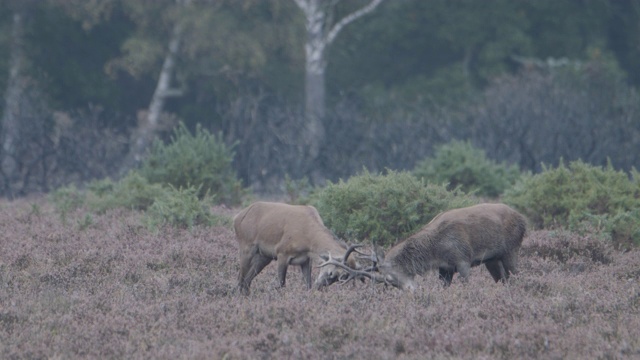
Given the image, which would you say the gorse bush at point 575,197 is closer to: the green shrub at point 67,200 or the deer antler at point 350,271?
the deer antler at point 350,271

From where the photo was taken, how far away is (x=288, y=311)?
858 centimetres

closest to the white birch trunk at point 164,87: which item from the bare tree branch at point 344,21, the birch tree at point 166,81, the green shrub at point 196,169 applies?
the birch tree at point 166,81

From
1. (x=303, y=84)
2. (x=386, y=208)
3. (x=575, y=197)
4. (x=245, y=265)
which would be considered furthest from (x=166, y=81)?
(x=245, y=265)

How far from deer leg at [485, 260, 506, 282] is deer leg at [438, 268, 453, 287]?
543 millimetres

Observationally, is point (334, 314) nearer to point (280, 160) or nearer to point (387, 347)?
point (387, 347)

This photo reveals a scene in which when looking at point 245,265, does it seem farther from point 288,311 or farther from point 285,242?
point 288,311

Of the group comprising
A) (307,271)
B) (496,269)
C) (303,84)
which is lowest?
(303,84)

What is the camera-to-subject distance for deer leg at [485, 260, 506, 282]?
421 inches

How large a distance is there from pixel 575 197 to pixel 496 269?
4.61 metres

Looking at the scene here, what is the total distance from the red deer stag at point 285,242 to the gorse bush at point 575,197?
5.16m

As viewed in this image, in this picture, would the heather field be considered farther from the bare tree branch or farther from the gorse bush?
the bare tree branch

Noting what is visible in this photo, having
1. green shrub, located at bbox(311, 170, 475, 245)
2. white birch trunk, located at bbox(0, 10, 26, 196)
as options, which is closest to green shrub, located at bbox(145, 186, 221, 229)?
green shrub, located at bbox(311, 170, 475, 245)

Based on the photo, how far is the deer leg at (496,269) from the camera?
1068 centimetres

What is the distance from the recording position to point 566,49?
42.4m
